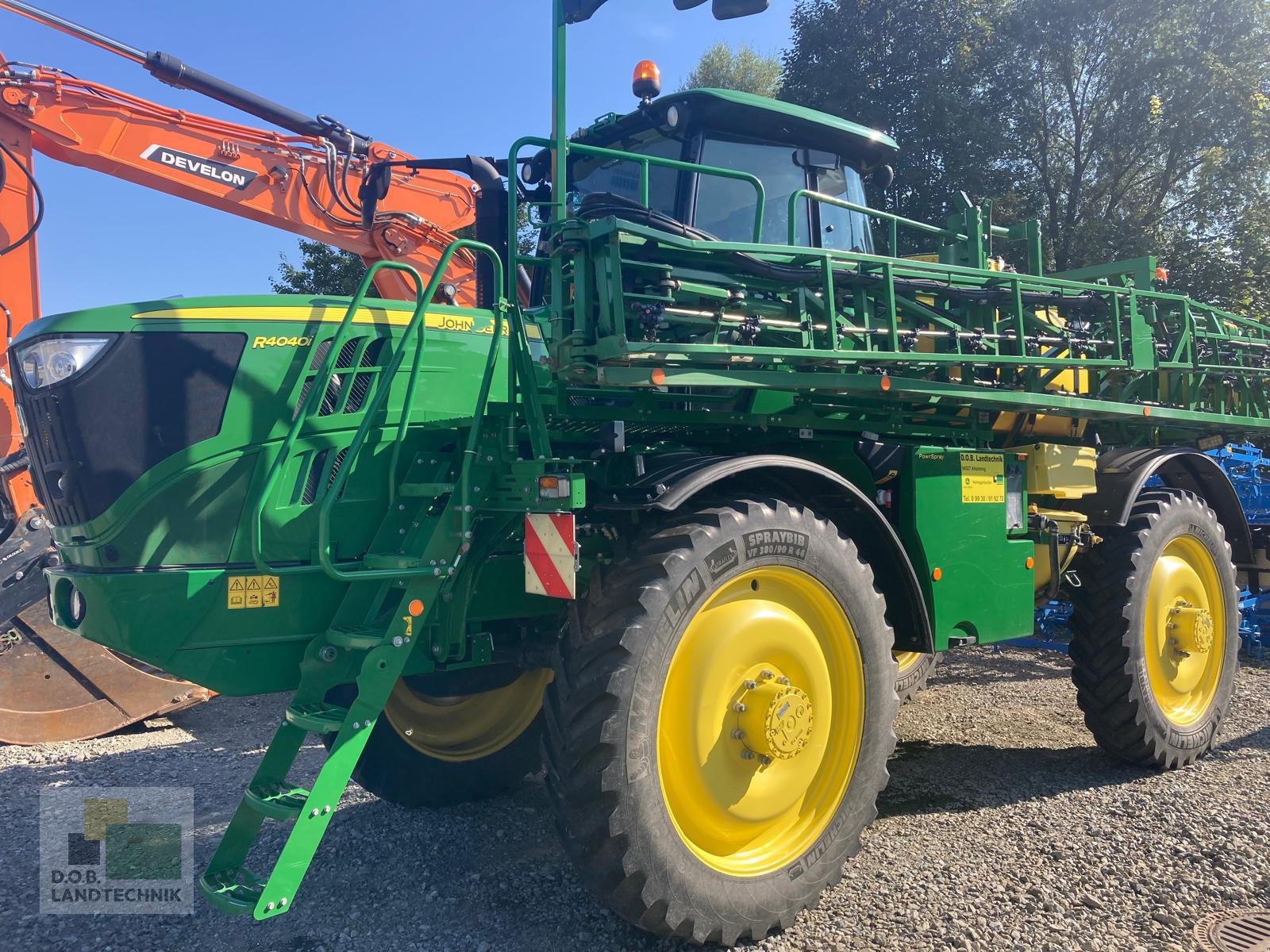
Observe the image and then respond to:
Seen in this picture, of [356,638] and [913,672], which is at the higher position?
[356,638]

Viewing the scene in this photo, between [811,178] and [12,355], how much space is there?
3577 millimetres

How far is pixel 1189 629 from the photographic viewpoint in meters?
5.25

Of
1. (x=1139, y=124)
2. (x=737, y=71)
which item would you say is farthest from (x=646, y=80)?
(x=737, y=71)

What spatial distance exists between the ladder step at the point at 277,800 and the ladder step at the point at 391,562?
1.85 ft

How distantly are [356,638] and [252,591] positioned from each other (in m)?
0.39

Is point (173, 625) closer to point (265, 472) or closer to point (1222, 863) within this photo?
point (265, 472)

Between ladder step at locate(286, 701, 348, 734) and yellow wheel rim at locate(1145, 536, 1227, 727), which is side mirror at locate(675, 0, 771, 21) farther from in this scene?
yellow wheel rim at locate(1145, 536, 1227, 727)

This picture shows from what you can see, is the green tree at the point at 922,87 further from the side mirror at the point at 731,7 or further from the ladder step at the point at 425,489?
the ladder step at the point at 425,489

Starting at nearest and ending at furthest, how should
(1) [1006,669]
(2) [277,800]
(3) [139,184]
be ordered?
(2) [277,800], (3) [139,184], (1) [1006,669]

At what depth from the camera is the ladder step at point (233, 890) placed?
2.72m

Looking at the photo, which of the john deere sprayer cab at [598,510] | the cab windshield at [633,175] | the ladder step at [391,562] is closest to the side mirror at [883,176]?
the john deere sprayer cab at [598,510]

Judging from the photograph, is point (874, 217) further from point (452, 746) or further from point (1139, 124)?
point (1139, 124)

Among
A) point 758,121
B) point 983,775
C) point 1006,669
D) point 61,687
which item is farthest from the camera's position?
point 1006,669

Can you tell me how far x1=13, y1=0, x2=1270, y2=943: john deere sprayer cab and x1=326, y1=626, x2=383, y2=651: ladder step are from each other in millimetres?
15
